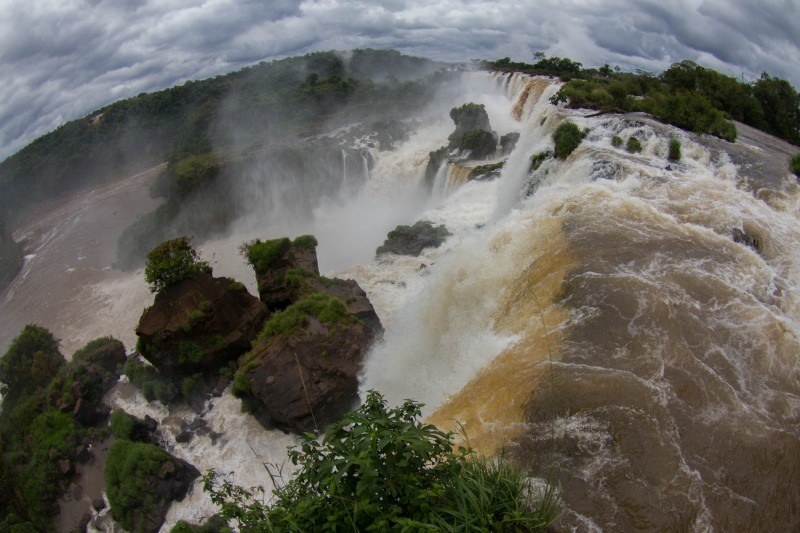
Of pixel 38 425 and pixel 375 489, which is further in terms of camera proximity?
pixel 38 425

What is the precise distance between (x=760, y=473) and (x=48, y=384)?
22.9m

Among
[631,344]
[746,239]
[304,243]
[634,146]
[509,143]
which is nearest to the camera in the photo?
[631,344]

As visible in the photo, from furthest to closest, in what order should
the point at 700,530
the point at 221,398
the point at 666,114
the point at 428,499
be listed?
the point at 666,114 < the point at 221,398 < the point at 700,530 < the point at 428,499

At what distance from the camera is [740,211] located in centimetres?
1145

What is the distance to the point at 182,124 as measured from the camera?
53.6 m

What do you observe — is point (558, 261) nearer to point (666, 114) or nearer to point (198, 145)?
point (666, 114)

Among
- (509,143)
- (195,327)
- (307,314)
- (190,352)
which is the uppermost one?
(509,143)

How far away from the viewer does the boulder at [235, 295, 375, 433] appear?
10.6 meters

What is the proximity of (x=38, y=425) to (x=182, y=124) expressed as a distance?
47.7 metres

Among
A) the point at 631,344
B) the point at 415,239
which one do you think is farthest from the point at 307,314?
the point at 631,344

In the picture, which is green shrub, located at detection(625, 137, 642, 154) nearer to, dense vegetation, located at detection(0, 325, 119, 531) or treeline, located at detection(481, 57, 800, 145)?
treeline, located at detection(481, 57, 800, 145)

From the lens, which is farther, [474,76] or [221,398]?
[474,76]

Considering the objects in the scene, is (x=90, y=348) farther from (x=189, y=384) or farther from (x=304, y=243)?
(x=304, y=243)

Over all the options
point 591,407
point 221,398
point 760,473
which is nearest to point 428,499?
point 591,407
